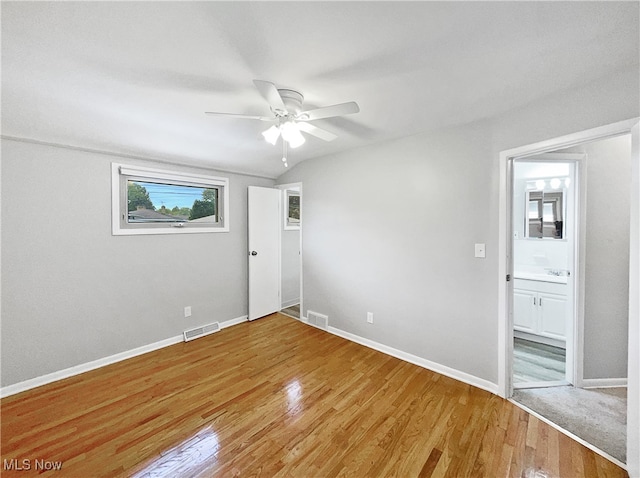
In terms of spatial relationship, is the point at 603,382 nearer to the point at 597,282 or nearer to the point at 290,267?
the point at 597,282

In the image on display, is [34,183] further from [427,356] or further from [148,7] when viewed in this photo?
[427,356]

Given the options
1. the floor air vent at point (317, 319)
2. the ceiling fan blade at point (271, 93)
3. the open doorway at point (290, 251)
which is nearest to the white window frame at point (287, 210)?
the open doorway at point (290, 251)

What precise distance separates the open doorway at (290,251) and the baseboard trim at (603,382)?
3.43 m

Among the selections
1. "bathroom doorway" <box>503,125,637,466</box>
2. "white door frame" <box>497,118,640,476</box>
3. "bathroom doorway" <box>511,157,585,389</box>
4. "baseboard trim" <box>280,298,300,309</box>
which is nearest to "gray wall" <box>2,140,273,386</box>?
"baseboard trim" <box>280,298,300,309</box>

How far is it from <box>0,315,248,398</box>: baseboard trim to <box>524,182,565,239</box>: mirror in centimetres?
481

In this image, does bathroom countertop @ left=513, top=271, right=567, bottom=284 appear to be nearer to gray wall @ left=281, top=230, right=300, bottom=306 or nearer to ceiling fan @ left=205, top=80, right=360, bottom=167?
ceiling fan @ left=205, top=80, right=360, bottom=167

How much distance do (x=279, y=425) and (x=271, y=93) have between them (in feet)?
7.28

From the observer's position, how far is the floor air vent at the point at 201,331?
331 centimetres

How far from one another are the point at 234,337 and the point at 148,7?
127 inches

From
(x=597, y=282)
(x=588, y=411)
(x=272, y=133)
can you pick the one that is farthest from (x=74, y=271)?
(x=597, y=282)

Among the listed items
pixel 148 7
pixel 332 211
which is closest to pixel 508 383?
pixel 332 211

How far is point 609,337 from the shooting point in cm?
231

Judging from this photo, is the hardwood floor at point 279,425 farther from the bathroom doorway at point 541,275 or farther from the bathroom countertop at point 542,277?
the bathroom countertop at point 542,277

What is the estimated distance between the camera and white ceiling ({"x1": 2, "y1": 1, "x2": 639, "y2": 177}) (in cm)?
120
